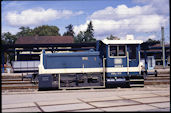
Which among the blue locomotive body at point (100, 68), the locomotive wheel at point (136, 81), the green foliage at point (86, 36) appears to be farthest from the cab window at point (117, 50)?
the green foliage at point (86, 36)

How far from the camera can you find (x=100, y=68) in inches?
479

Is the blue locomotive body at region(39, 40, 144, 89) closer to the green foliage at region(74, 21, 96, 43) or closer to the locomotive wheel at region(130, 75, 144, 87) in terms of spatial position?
the locomotive wheel at region(130, 75, 144, 87)

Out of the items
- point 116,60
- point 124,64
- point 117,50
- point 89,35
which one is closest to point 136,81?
point 124,64

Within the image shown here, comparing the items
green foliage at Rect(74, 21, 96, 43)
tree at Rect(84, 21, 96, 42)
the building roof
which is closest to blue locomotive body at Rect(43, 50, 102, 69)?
green foliage at Rect(74, 21, 96, 43)

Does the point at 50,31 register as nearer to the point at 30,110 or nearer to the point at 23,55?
the point at 23,55

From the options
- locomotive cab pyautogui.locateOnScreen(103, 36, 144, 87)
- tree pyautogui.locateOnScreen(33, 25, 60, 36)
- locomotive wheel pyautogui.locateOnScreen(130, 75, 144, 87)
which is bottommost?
locomotive wheel pyautogui.locateOnScreen(130, 75, 144, 87)

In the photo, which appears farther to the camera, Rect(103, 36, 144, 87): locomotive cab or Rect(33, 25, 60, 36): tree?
Rect(33, 25, 60, 36): tree

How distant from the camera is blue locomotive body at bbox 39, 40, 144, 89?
11.9 m

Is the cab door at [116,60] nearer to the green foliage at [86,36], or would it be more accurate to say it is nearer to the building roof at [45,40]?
the green foliage at [86,36]

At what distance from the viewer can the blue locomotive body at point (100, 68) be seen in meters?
11.9

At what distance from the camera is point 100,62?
1223 cm

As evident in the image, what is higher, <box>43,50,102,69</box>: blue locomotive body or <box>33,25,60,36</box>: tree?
<box>33,25,60,36</box>: tree

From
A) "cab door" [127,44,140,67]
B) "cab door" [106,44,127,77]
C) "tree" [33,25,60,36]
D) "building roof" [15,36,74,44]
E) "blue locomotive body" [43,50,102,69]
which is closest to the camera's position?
"cab door" [106,44,127,77]

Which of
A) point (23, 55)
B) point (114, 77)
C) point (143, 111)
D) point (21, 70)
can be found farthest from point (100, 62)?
point (23, 55)
